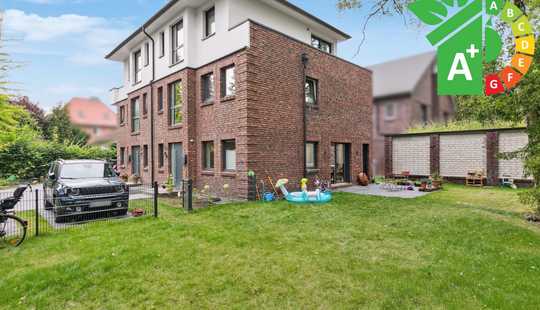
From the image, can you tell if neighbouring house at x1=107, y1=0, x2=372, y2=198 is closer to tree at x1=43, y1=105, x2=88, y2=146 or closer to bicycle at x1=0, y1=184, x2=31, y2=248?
bicycle at x1=0, y1=184, x2=31, y2=248

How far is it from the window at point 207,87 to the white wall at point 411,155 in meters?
12.4

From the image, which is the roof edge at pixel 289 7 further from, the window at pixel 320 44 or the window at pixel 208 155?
the window at pixel 208 155

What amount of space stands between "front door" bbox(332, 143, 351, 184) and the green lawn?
716cm

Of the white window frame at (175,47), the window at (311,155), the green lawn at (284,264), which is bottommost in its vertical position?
the green lawn at (284,264)

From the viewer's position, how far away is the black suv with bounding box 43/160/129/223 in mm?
7723

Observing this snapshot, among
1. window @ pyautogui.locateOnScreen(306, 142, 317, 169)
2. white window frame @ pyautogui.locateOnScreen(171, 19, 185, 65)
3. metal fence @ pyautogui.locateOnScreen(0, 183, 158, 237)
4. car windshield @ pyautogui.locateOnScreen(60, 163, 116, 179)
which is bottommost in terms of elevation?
metal fence @ pyautogui.locateOnScreen(0, 183, 158, 237)

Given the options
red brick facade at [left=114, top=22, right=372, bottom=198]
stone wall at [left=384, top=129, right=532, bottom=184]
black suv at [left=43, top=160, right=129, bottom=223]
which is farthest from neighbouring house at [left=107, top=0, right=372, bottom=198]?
black suv at [left=43, top=160, right=129, bottom=223]

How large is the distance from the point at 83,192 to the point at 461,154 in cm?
1781

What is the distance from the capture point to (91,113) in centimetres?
3909

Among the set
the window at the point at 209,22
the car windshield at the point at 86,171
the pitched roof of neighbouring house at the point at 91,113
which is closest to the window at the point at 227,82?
the window at the point at 209,22

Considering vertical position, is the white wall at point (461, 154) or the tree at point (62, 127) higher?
the tree at point (62, 127)

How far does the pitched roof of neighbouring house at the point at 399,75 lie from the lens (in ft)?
6.66

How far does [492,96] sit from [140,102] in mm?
16779

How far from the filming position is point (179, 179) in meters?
14.2
